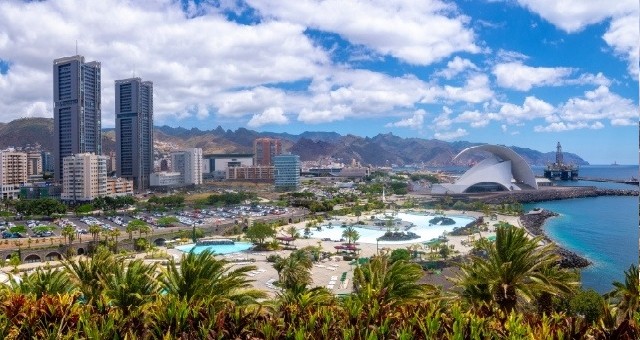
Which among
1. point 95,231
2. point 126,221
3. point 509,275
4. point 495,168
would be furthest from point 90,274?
point 495,168

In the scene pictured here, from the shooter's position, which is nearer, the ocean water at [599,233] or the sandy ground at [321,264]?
the sandy ground at [321,264]

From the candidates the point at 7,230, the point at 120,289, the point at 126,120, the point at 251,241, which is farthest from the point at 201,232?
the point at 126,120

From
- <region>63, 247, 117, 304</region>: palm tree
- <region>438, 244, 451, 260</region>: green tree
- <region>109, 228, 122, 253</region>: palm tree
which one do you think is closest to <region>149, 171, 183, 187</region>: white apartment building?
<region>109, 228, 122, 253</region>: palm tree

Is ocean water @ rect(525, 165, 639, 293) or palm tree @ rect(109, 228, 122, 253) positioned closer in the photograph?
ocean water @ rect(525, 165, 639, 293)

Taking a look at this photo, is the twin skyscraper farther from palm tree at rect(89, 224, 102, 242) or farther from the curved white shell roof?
the curved white shell roof

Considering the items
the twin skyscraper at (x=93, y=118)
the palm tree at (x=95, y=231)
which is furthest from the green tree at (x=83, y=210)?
the palm tree at (x=95, y=231)

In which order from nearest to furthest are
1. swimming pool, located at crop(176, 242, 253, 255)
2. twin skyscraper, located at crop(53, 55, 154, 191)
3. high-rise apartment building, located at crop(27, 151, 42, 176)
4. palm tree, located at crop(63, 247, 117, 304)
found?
palm tree, located at crop(63, 247, 117, 304) < swimming pool, located at crop(176, 242, 253, 255) < twin skyscraper, located at crop(53, 55, 154, 191) < high-rise apartment building, located at crop(27, 151, 42, 176)

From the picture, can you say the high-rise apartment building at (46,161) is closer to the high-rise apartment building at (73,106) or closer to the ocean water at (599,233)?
the high-rise apartment building at (73,106)

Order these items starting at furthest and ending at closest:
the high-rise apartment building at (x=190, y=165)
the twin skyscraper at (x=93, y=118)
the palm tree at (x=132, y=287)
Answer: the high-rise apartment building at (x=190, y=165) → the twin skyscraper at (x=93, y=118) → the palm tree at (x=132, y=287)
